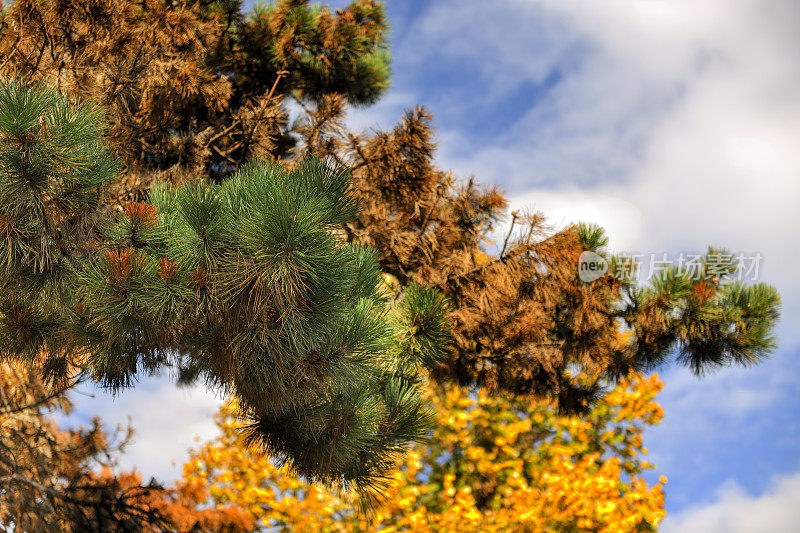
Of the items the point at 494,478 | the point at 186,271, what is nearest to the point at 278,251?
the point at 186,271

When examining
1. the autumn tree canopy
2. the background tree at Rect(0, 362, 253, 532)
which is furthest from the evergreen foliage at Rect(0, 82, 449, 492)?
the background tree at Rect(0, 362, 253, 532)

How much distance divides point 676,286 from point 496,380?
155 cm

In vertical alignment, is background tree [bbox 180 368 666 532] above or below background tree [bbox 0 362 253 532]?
above

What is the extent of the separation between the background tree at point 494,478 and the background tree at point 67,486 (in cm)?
157

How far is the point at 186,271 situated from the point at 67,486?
104 inches

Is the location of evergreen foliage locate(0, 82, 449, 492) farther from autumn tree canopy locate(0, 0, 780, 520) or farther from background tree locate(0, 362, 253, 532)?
background tree locate(0, 362, 253, 532)

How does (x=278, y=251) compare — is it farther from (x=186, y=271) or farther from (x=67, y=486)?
(x=67, y=486)

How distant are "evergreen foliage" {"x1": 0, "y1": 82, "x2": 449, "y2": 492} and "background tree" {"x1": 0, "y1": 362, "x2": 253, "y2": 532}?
1.07m

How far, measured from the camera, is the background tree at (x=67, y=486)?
4.12 metres

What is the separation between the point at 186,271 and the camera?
9.23ft

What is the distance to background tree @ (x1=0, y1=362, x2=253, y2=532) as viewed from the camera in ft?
13.5

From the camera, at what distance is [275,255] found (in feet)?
8.38


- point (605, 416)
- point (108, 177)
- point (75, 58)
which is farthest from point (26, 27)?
point (605, 416)

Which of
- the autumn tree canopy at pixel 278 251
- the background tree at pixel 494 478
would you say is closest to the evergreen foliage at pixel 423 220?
the autumn tree canopy at pixel 278 251
